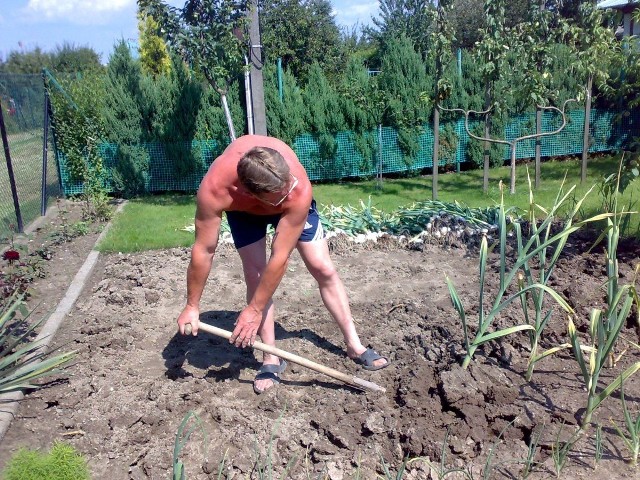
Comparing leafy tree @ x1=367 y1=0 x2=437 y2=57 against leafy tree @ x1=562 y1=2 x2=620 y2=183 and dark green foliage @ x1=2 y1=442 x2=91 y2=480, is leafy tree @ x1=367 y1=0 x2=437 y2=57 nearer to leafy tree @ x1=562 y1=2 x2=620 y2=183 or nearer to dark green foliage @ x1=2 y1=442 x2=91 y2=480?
leafy tree @ x1=562 y1=2 x2=620 y2=183

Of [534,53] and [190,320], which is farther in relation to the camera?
[534,53]

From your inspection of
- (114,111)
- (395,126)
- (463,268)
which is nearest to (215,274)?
(463,268)

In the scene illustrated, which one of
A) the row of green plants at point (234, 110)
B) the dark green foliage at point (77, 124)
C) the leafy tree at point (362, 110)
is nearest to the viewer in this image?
the dark green foliage at point (77, 124)

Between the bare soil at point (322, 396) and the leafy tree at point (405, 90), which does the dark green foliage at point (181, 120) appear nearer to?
the leafy tree at point (405, 90)

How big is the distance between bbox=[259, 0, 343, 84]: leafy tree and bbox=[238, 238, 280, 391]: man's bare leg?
18844mm

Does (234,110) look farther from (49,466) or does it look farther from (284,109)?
(49,466)

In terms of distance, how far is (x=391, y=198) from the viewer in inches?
365

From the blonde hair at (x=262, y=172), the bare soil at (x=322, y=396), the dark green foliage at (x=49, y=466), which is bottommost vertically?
the bare soil at (x=322, y=396)

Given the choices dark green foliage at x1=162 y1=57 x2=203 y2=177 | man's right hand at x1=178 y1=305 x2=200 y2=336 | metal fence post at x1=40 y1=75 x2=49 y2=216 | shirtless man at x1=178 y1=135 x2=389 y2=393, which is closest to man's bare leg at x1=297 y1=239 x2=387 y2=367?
shirtless man at x1=178 y1=135 x2=389 y2=393

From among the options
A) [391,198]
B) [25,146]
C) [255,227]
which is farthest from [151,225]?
[255,227]

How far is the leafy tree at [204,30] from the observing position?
28.4ft

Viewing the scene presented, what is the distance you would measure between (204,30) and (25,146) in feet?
10.6

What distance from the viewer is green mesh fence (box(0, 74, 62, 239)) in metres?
7.93

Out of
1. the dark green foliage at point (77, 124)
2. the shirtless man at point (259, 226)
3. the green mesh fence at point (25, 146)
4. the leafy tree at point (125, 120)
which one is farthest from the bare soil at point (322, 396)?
the leafy tree at point (125, 120)
